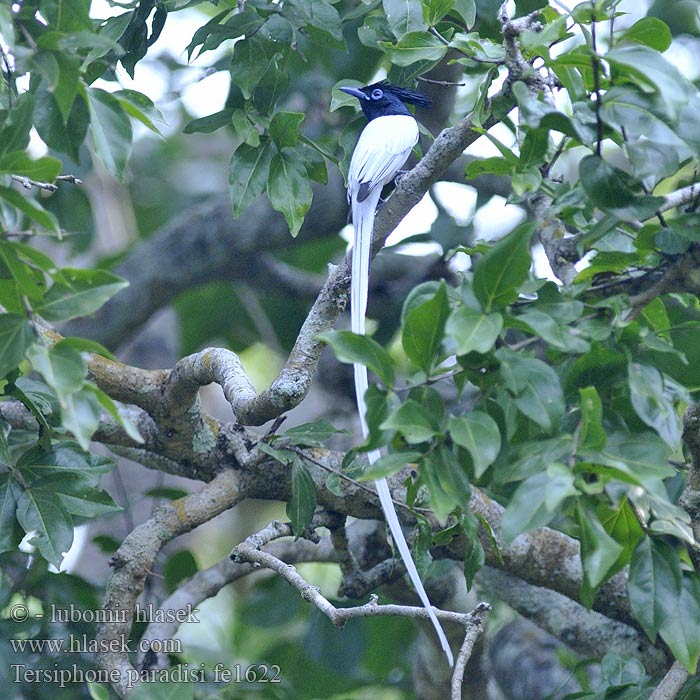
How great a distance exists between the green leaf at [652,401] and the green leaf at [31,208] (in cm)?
77

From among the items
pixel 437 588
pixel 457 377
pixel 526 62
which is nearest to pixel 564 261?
pixel 526 62

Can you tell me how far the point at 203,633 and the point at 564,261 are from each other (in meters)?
3.53

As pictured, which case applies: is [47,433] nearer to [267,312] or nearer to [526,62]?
[526,62]

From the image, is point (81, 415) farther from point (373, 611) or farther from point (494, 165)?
point (494, 165)

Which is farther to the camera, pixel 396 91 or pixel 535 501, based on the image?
pixel 396 91

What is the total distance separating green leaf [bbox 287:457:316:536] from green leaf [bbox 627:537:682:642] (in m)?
0.74

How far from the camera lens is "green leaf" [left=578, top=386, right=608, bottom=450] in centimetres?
108

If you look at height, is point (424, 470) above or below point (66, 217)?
above

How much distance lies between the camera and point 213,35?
→ 70.3 inches

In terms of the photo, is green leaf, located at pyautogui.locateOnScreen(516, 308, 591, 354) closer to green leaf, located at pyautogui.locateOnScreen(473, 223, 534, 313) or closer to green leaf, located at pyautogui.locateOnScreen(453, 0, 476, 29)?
green leaf, located at pyautogui.locateOnScreen(473, 223, 534, 313)

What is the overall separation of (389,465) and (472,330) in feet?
0.65

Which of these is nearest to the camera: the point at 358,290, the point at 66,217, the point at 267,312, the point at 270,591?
the point at 358,290

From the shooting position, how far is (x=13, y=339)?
112cm

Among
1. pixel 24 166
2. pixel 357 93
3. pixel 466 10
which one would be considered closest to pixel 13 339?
pixel 24 166
